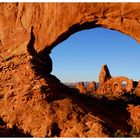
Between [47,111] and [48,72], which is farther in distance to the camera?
[48,72]

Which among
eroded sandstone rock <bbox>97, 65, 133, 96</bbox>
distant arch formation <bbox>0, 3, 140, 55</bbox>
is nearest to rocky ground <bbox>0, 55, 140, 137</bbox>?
distant arch formation <bbox>0, 3, 140, 55</bbox>

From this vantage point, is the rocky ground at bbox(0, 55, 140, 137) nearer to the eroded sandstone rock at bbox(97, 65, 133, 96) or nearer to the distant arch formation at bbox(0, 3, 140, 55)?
the distant arch formation at bbox(0, 3, 140, 55)

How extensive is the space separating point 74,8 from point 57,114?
6.34 meters

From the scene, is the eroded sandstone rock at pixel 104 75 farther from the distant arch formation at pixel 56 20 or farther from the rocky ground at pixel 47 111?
the rocky ground at pixel 47 111

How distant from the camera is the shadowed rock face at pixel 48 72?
717 inches

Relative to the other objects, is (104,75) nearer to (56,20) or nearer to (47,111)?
(56,20)

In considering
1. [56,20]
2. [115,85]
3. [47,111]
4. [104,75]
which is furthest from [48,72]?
[104,75]

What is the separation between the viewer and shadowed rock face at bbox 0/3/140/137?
18.2 m

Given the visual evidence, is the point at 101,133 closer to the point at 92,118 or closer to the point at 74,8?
the point at 92,118

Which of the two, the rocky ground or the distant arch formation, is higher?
the distant arch formation

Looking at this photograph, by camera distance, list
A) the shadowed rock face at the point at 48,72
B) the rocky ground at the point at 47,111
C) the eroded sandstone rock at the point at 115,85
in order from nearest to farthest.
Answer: the rocky ground at the point at 47,111 → the shadowed rock face at the point at 48,72 → the eroded sandstone rock at the point at 115,85

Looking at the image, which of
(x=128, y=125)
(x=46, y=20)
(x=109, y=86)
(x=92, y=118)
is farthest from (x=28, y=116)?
(x=109, y=86)

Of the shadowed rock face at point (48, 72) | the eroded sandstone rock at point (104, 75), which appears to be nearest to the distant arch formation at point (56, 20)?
the shadowed rock face at point (48, 72)

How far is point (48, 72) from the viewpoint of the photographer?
75.8 ft
